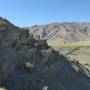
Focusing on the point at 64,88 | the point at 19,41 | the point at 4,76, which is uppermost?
Result: the point at 19,41

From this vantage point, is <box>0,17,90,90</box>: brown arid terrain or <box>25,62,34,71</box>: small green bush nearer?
<box>0,17,90,90</box>: brown arid terrain

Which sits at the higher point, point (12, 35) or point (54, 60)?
point (12, 35)

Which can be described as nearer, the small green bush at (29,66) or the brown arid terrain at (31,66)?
the brown arid terrain at (31,66)

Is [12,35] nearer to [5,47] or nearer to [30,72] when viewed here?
[5,47]

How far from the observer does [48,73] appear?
2850 centimetres

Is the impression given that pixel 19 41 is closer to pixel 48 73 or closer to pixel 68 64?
pixel 48 73

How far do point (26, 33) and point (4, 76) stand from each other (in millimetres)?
10059

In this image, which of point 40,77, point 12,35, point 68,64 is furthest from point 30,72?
point 68,64

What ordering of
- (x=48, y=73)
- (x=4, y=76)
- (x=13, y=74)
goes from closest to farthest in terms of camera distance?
(x=4, y=76)
(x=13, y=74)
(x=48, y=73)

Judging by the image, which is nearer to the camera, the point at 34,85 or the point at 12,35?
the point at 34,85

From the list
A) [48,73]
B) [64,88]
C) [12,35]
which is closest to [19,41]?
[12,35]

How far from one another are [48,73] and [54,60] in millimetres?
4212

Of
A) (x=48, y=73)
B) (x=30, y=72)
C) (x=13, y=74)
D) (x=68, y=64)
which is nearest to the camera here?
(x=13, y=74)

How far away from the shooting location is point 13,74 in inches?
972
